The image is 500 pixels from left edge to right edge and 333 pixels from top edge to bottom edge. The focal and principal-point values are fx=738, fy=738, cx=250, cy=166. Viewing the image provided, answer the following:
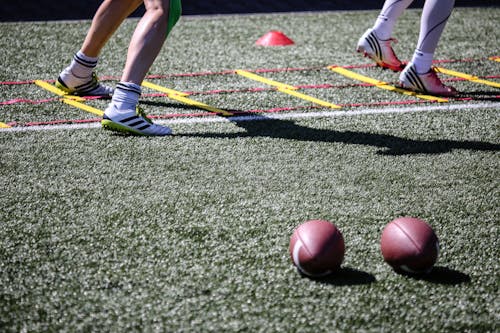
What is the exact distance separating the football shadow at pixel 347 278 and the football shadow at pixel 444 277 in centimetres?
17

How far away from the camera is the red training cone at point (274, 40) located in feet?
25.1

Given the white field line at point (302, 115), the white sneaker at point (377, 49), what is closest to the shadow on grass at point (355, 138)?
the white field line at point (302, 115)

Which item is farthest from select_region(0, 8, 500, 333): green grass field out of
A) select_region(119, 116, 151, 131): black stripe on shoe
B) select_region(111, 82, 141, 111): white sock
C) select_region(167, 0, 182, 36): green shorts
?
select_region(167, 0, 182, 36): green shorts

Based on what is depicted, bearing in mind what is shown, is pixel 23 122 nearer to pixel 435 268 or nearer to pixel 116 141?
pixel 116 141

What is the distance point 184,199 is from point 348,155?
1.21 m

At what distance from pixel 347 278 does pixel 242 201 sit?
3.12ft

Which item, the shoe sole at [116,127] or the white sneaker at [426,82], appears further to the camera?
the white sneaker at [426,82]

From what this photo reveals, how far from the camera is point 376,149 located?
187 inches

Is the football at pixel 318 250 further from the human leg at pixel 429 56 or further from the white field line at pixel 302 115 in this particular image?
the human leg at pixel 429 56

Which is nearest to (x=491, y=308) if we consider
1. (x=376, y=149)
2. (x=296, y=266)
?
(x=296, y=266)

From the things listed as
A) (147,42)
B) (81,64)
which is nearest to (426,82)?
(147,42)

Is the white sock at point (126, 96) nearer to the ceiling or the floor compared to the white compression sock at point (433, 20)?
nearer to the floor

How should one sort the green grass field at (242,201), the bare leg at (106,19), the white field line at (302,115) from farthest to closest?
the bare leg at (106,19)
the white field line at (302,115)
the green grass field at (242,201)

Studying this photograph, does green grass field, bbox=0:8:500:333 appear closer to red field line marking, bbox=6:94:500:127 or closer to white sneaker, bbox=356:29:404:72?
red field line marking, bbox=6:94:500:127
